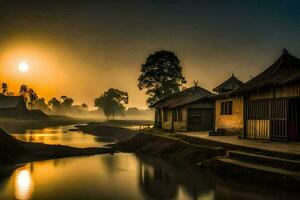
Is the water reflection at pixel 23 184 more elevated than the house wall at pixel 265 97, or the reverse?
the house wall at pixel 265 97

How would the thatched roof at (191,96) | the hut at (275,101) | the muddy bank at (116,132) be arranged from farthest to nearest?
1. the muddy bank at (116,132)
2. the thatched roof at (191,96)
3. the hut at (275,101)

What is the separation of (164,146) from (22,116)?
86.7 meters

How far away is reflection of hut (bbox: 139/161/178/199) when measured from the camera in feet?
60.2

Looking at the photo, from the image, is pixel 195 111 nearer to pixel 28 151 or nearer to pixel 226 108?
pixel 226 108

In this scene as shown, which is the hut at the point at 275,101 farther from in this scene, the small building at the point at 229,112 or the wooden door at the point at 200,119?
the wooden door at the point at 200,119

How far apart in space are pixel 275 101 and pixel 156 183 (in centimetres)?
1085

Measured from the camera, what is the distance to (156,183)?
2145 cm

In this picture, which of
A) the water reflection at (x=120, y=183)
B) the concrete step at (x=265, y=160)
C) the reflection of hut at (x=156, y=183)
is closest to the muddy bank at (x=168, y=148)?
the water reflection at (x=120, y=183)

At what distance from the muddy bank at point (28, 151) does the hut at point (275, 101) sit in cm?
1711

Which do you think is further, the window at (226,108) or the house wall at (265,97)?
the window at (226,108)

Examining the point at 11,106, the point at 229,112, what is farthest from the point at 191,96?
the point at 11,106

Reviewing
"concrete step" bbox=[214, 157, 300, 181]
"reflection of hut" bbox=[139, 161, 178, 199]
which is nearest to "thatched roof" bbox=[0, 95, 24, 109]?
"reflection of hut" bbox=[139, 161, 178, 199]

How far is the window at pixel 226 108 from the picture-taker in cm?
3155

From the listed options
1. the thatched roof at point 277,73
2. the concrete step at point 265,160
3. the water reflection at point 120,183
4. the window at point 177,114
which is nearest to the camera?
the concrete step at point 265,160
